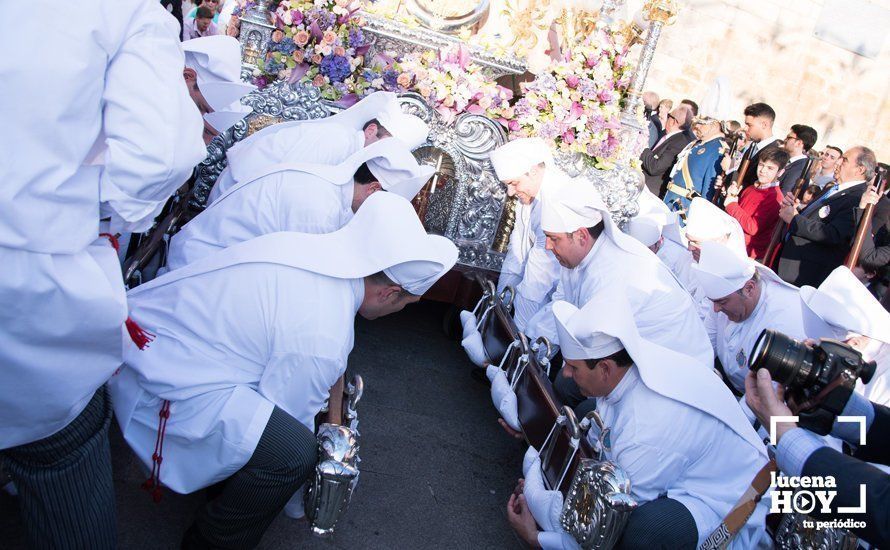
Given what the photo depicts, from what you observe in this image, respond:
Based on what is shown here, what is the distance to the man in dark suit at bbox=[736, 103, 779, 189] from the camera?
25.2 feet

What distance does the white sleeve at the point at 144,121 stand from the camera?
189cm

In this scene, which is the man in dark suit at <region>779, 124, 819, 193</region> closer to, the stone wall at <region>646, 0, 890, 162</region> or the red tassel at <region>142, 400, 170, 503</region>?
the stone wall at <region>646, 0, 890, 162</region>

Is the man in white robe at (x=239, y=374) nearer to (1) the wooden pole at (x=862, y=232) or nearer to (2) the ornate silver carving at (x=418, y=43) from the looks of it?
(2) the ornate silver carving at (x=418, y=43)

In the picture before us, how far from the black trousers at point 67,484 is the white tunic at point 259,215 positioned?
131cm

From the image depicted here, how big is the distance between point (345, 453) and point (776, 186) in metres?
6.33

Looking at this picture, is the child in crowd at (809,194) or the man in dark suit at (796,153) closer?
the man in dark suit at (796,153)

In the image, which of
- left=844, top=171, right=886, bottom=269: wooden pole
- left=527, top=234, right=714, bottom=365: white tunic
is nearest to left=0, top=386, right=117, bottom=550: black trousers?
left=527, top=234, right=714, bottom=365: white tunic

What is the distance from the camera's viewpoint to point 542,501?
287cm

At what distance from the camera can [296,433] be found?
2371mm

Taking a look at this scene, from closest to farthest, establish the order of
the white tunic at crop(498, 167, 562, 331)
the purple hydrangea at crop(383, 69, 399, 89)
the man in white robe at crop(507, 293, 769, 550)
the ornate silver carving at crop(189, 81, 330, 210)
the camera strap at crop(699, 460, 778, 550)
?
1. the camera strap at crop(699, 460, 778, 550)
2. the man in white robe at crop(507, 293, 769, 550)
3. the ornate silver carving at crop(189, 81, 330, 210)
4. the white tunic at crop(498, 167, 562, 331)
5. the purple hydrangea at crop(383, 69, 399, 89)

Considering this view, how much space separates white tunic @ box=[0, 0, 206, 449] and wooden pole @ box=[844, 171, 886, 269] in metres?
5.66

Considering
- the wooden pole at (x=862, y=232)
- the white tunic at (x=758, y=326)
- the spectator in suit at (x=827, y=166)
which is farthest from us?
the spectator in suit at (x=827, y=166)

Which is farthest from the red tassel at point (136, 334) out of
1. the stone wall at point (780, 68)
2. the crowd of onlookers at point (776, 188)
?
the stone wall at point (780, 68)

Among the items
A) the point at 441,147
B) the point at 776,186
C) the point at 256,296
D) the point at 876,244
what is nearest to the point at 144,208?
the point at 256,296
